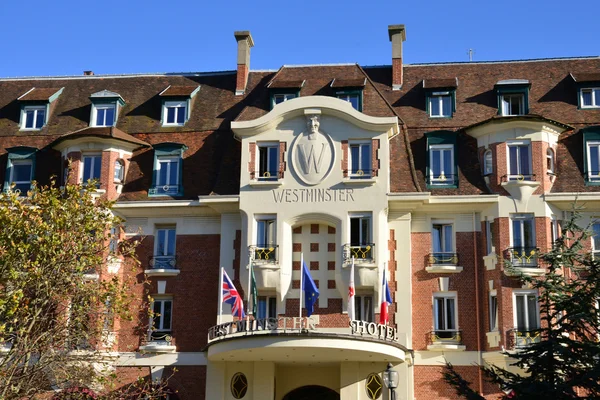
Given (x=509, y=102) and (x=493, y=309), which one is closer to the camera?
(x=493, y=309)

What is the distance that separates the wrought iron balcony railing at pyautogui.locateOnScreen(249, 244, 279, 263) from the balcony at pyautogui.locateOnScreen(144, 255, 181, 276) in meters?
3.47

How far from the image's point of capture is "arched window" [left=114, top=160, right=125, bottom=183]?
39.2 meters

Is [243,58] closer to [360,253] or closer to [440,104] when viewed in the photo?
[440,104]

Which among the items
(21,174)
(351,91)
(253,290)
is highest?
(351,91)

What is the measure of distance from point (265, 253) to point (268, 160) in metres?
3.84

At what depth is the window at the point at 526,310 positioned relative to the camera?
3525cm

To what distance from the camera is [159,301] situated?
124 ft

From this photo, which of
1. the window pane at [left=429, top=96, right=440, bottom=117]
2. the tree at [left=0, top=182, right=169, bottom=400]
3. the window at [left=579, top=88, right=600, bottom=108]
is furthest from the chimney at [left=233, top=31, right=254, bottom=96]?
the tree at [left=0, top=182, right=169, bottom=400]

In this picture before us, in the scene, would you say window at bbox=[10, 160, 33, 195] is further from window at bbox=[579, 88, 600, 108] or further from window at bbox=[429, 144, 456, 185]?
window at bbox=[579, 88, 600, 108]


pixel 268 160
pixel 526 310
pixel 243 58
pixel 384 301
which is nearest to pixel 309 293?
pixel 384 301

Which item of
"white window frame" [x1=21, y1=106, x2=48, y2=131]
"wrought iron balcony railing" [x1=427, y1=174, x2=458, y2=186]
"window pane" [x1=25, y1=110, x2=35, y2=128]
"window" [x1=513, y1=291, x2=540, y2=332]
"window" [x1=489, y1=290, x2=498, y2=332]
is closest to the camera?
"window" [x1=513, y1=291, x2=540, y2=332]

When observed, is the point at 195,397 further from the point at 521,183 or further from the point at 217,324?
the point at 521,183

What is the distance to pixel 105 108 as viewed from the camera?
41594 mm

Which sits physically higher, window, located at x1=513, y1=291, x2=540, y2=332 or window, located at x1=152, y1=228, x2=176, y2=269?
window, located at x1=152, y1=228, x2=176, y2=269
